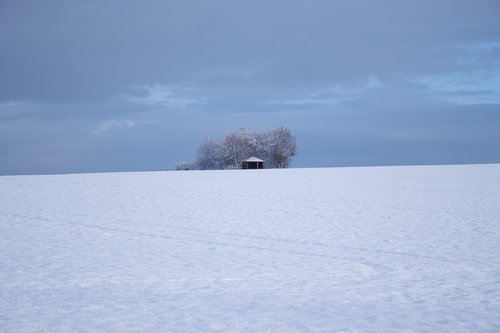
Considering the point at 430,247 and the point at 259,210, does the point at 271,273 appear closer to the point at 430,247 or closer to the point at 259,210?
the point at 430,247

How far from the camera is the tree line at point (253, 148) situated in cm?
5966

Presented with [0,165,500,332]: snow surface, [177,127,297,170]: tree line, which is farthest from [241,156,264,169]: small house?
[0,165,500,332]: snow surface

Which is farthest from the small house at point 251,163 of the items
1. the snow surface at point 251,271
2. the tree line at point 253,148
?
the snow surface at point 251,271

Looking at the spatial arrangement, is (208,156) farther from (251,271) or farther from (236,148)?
(251,271)

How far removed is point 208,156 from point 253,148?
682 centimetres

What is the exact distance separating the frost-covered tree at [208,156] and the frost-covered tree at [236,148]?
1.76 metres

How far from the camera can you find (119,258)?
5.38 meters

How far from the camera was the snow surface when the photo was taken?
3.37 metres

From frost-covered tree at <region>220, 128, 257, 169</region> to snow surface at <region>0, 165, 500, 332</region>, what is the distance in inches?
1967

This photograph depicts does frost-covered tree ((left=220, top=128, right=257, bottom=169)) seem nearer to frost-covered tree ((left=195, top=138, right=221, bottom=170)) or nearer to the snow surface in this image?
frost-covered tree ((left=195, top=138, right=221, bottom=170))

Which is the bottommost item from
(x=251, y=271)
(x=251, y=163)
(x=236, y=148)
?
(x=251, y=271)

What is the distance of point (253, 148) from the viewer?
60312 millimetres

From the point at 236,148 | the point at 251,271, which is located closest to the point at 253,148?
the point at 236,148

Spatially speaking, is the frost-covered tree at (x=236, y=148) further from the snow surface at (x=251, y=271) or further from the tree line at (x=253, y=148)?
the snow surface at (x=251, y=271)
